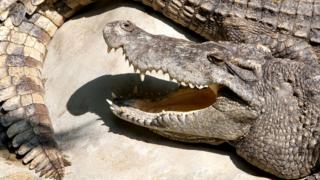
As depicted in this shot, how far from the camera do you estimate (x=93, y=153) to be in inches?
151

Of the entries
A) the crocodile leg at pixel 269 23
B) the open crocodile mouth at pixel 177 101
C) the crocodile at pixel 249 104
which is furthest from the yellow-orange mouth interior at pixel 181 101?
the crocodile leg at pixel 269 23

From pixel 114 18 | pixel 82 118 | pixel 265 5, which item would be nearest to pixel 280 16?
pixel 265 5

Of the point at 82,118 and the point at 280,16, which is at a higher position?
the point at 280,16

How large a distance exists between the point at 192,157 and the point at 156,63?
0.55 metres

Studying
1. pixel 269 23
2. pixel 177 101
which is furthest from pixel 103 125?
pixel 269 23

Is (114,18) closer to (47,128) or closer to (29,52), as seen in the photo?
(29,52)

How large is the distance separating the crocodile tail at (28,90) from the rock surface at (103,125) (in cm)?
7

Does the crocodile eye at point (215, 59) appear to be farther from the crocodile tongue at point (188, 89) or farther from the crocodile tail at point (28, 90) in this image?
the crocodile tail at point (28, 90)

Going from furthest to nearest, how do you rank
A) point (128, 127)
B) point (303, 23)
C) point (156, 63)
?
point (303, 23) < point (128, 127) < point (156, 63)

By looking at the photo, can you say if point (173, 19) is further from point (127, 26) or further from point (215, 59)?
point (215, 59)

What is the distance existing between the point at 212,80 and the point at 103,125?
81cm

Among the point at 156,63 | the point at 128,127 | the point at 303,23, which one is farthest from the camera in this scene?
the point at 303,23

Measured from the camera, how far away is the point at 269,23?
14.4 feet

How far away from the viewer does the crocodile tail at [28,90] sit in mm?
3812
